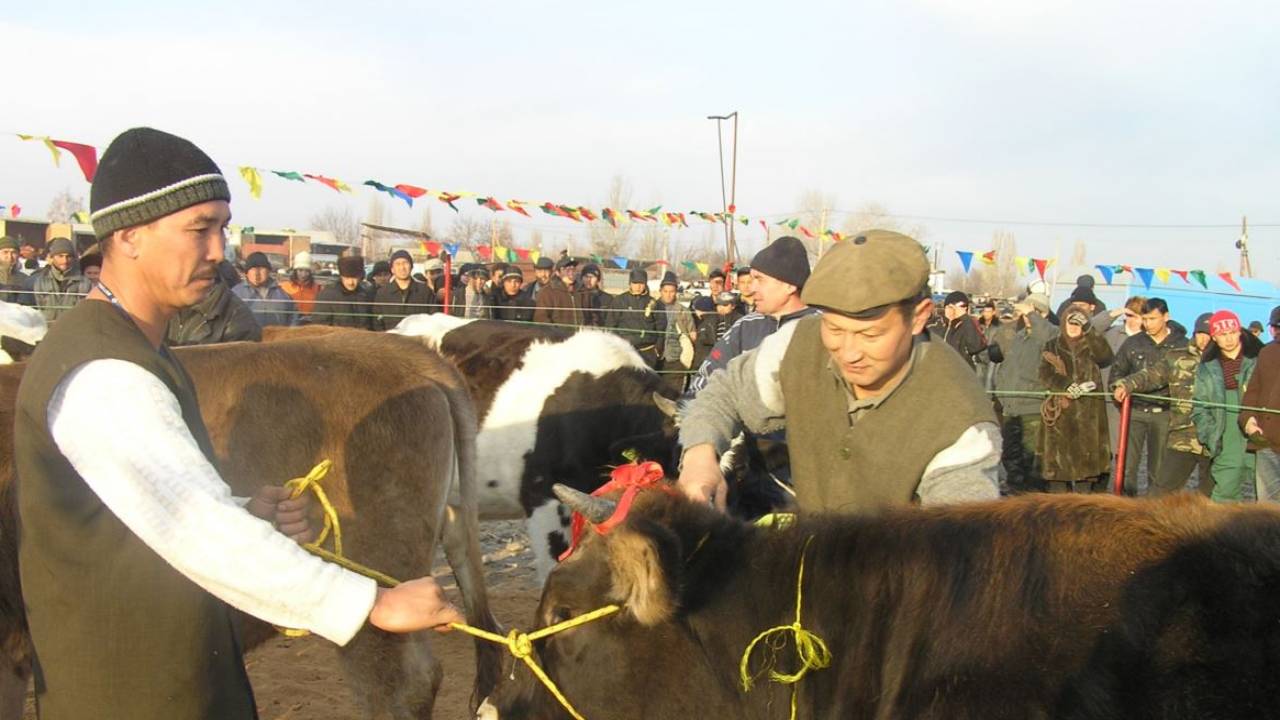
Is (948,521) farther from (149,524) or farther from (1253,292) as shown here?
(1253,292)

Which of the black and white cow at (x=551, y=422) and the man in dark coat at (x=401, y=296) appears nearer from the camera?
the black and white cow at (x=551, y=422)

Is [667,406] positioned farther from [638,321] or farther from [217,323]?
[638,321]

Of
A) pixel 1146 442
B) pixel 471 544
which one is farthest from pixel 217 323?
pixel 1146 442

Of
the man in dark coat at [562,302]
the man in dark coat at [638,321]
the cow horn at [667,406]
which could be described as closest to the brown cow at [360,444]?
the cow horn at [667,406]

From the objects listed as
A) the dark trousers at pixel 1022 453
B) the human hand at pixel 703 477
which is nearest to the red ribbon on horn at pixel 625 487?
the human hand at pixel 703 477

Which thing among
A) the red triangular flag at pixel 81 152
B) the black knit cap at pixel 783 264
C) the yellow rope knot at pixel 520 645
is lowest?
the yellow rope knot at pixel 520 645

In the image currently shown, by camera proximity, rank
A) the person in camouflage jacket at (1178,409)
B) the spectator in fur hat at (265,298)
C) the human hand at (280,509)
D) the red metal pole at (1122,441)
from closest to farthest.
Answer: the human hand at (280,509), the red metal pole at (1122,441), the person in camouflage jacket at (1178,409), the spectator in fur hat at (265,298)

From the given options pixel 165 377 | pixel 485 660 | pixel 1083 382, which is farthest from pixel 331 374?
pixel 1083 382

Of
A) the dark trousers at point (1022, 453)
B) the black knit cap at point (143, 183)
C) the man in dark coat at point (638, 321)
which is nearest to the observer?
the black knit cap at point (143, 183)

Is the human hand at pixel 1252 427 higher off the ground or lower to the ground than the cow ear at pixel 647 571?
lower

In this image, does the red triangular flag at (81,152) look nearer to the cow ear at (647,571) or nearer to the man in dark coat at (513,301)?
the man in dark coat at (513,301)

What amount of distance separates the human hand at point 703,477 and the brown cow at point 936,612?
1.04ft

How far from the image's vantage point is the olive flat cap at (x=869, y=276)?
240 centimetres

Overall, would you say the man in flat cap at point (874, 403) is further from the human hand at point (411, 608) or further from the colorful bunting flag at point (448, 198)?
the colorful bunting flag at point (448, 198)
